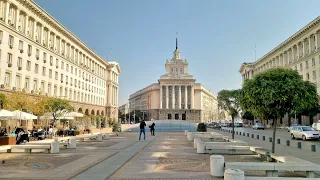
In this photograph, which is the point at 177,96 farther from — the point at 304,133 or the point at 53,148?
the point at 53,148

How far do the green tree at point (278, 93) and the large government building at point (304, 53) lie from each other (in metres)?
34.5

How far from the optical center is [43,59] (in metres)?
50.4

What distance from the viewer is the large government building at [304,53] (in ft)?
186

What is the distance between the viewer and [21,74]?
139ft

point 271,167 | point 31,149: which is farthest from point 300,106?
point 31,149

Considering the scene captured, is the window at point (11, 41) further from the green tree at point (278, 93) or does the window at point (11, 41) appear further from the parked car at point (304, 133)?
the parked car at point (304, 133)

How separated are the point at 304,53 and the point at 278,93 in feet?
191

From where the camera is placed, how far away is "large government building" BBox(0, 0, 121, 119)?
39031 millimetres

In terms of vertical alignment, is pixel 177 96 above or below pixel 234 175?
above

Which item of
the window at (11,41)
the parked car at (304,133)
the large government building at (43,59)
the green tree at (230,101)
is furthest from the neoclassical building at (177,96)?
the parked car at (304,133)

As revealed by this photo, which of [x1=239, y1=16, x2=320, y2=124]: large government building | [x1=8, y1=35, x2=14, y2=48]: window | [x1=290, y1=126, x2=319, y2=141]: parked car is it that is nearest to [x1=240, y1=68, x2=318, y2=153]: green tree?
[x1=290, y1=126, x2=319, y2=141]: parked car

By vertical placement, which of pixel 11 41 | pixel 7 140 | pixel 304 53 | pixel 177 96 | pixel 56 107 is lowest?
pixel 7 140

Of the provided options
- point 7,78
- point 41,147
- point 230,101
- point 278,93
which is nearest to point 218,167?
point 278,93

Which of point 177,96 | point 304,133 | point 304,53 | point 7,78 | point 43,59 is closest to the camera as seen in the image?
point 304,133
